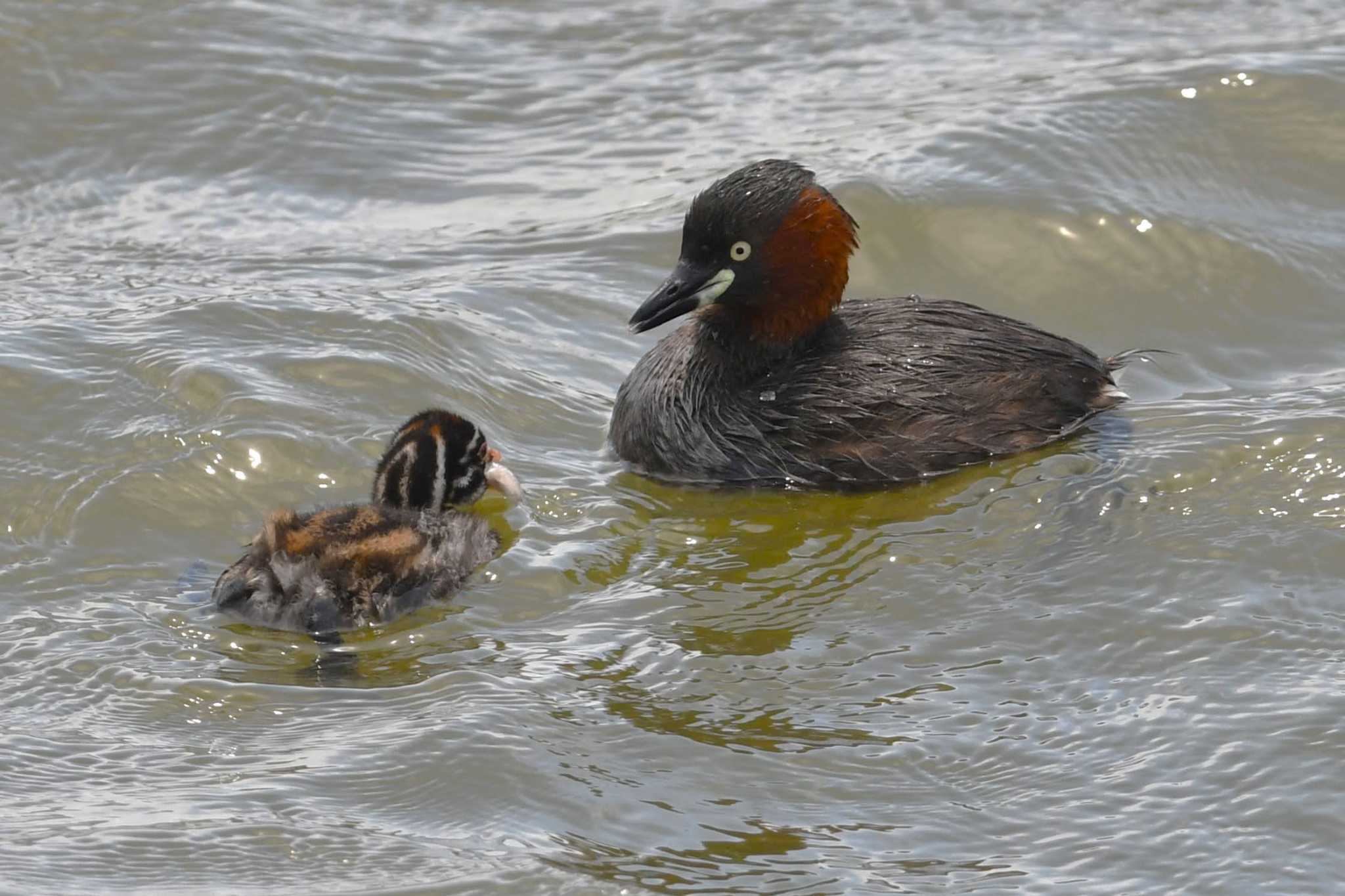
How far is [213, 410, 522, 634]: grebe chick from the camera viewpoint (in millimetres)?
6129

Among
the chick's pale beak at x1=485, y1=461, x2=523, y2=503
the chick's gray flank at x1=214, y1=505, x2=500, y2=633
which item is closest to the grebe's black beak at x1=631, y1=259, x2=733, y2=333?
the chick's pale beak at x1=485, y1=461, x2=523, y2=503

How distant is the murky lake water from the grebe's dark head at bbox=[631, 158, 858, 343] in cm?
78

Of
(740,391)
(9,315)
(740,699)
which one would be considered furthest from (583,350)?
(740,699)

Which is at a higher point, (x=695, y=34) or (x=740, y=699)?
(x=695, y=34)

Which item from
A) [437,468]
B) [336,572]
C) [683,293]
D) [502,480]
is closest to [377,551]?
[336,572]

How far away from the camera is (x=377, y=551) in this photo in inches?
246

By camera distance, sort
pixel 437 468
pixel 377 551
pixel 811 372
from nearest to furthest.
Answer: pixel 377 551
pixel 437 468
pixel 811 372

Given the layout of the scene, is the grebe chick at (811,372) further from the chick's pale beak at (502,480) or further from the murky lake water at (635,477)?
the chick's pale beak at (502,480)

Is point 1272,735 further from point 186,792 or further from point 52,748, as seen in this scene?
point 52,748

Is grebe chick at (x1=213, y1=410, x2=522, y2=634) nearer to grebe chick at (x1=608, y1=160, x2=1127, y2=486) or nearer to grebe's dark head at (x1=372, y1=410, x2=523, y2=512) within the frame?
grebe's dark head at (x1=372, y1=410, x2=523, y2=512)

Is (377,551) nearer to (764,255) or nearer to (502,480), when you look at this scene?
(502,480)

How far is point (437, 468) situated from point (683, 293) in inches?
53.6

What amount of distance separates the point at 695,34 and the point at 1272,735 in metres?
7.65

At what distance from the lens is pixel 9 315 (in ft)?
27.9
